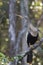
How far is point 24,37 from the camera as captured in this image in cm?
514

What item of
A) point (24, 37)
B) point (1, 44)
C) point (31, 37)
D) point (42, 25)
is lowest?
point (1, 44)

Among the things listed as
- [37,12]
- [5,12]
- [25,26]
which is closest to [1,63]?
[25,26]

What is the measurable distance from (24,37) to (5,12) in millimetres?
1655

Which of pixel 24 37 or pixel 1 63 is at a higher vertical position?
pixel 1 63

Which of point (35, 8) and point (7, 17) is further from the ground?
point (35, 8)

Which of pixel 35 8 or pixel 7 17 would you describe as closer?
pixel 35 8

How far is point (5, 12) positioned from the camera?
6.60 metres

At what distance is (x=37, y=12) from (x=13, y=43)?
2.12m

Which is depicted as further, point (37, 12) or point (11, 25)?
point (37, 12)

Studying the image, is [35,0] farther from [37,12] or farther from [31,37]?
[31,37]

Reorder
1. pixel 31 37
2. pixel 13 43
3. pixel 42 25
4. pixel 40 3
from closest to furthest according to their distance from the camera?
pixel 31 37 → pixel 13 43 → pixel 40 3 → pixel 42 25

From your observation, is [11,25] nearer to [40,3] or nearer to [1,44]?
[40,3]

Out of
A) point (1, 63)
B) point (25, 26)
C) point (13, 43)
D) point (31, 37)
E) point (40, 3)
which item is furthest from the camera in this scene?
point (40, 3)

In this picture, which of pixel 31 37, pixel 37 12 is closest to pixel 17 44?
pixel 31 37
